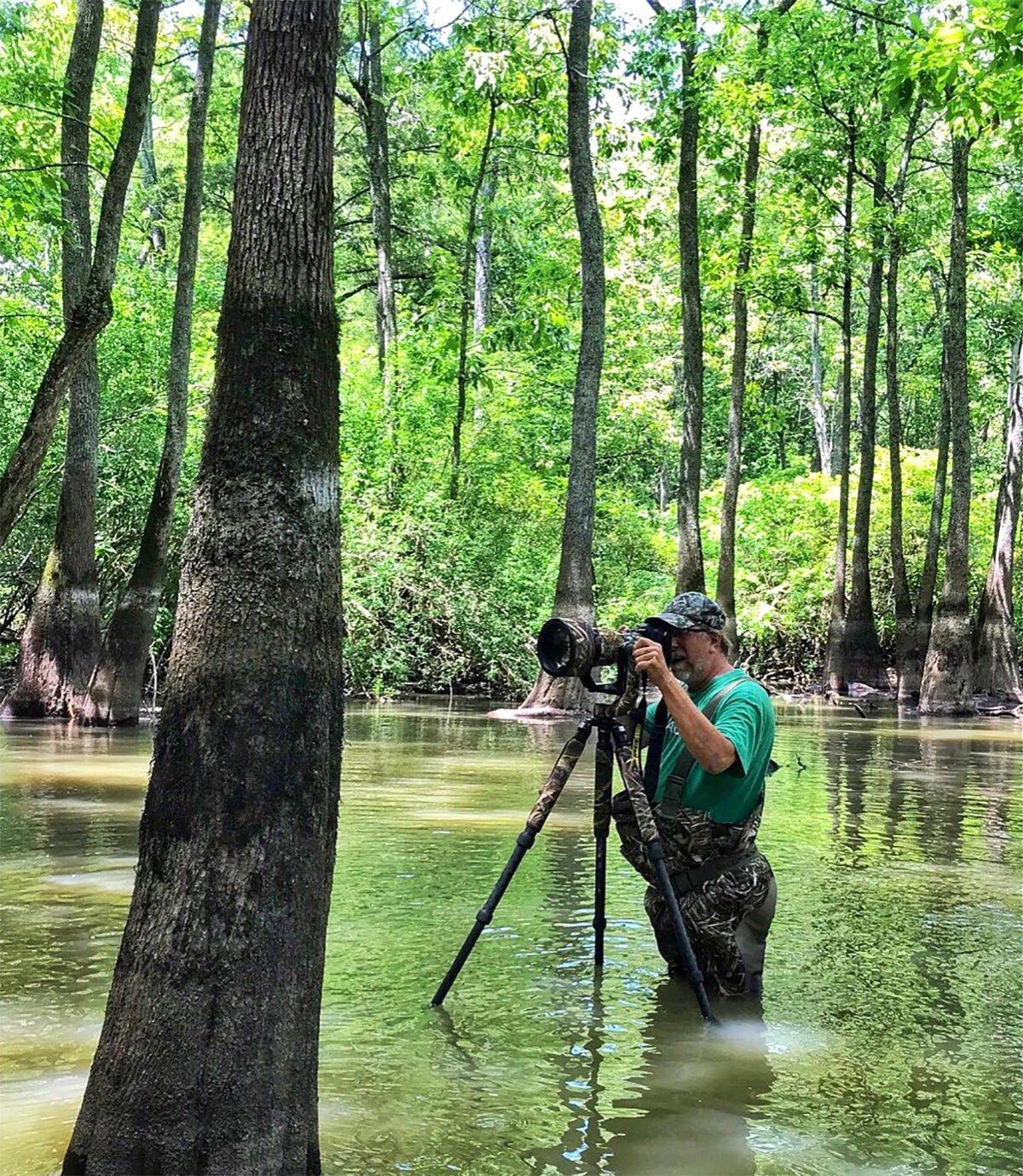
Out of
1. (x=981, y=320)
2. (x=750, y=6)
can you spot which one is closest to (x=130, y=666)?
(x=750, y=6)

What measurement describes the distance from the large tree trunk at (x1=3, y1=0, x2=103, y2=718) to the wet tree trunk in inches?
445

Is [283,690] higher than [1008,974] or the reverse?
higher

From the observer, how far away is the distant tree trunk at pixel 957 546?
923 inches

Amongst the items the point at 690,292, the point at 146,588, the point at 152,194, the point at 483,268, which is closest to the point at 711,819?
the point at 146,588

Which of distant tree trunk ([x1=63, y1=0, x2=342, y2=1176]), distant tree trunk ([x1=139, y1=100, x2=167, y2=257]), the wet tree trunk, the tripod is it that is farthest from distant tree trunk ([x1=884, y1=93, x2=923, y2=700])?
distant tree trunk ([x1=63, y1=0, x2=342, y2=1176])

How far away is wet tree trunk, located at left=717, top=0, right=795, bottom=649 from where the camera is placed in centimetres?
2498

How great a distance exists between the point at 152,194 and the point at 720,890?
35.4m

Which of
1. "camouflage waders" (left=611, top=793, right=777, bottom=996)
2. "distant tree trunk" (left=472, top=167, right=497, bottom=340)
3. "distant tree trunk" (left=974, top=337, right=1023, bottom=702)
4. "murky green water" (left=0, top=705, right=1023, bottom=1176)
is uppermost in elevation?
"distant tree trunk" (left=472, top=167, right=497, bottom=340)

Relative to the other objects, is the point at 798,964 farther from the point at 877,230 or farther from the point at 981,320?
the point at 981,320

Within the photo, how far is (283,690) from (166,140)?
44.9 m

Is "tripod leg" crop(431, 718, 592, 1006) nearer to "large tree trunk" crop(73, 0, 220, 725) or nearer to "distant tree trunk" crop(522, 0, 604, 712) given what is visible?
"large tree trunk" crop(73, 0, 220, 725)

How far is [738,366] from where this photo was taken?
2623 centimetres

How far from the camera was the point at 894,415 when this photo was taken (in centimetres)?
2995

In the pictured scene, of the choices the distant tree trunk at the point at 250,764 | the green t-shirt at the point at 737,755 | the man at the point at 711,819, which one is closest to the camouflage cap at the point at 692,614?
the man at the point at 711,819
